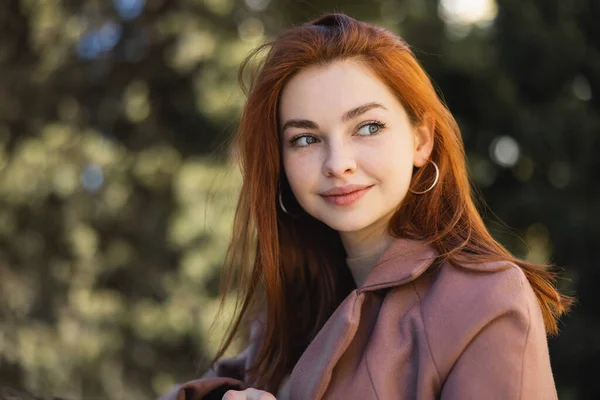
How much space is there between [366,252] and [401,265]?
320 mm

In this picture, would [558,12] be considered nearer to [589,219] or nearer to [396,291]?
[589,219]

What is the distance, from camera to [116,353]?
17.8 feet

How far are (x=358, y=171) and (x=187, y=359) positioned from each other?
4142 mm

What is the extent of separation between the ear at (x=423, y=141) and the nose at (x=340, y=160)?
0.24m

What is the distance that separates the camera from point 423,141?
77.6 inches

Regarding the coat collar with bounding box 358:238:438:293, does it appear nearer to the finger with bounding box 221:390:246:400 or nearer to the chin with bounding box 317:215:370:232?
the chin with bounding box 317:215:370:232

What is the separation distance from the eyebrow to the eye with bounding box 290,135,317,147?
33 millimetres

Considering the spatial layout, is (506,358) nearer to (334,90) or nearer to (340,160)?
(340,160)

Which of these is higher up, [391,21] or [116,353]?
[391,21]

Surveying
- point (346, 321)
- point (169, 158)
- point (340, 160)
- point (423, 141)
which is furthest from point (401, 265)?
point (169, 158)

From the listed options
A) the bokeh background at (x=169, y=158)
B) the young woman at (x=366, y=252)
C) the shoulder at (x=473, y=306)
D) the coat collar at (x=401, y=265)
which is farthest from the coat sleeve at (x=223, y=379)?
the bokeh background at (x=169, y=158)

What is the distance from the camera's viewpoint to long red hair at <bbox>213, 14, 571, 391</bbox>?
6.03 feet

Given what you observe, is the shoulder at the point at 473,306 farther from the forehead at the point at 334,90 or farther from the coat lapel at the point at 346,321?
the forehead at the point at 334,90

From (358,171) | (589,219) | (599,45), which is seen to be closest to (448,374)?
(358,171)
